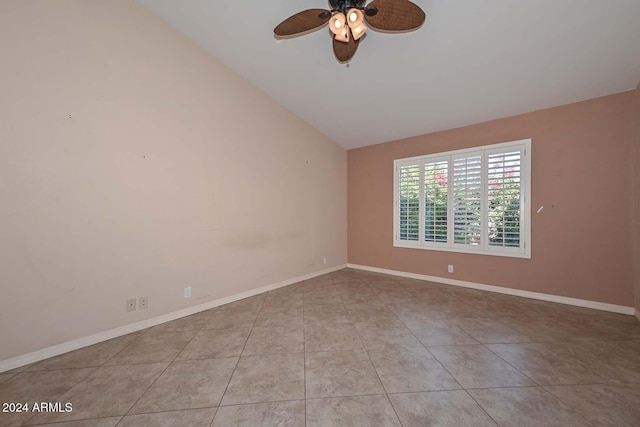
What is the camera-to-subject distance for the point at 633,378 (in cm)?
172

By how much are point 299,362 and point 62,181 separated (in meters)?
2.52

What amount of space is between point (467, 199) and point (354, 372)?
314 centimetres

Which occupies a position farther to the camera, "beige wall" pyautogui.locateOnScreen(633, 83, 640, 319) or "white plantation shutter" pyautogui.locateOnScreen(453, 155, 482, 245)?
"white plantation shutter" pyautogui.locateOnScreen(453, 155, 482, 245)

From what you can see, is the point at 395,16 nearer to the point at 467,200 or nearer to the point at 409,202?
the point at 467,200

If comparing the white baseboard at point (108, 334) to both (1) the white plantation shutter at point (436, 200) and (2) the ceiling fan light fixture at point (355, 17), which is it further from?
(2) the ceiling fan light fixture at point (355, 17)

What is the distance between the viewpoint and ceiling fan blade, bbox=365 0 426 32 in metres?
1.74

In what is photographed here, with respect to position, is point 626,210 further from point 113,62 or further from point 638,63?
point 113,62

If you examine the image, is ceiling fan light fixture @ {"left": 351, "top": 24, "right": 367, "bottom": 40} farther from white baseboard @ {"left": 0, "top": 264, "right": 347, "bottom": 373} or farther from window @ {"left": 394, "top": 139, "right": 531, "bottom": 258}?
white baseboard @ {"left": 0, "top": 264, "right": 347, "bottom": 373}

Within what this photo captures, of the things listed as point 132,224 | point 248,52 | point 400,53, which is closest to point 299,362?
point 132,224

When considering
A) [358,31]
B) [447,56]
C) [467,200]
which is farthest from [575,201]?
[358,31]

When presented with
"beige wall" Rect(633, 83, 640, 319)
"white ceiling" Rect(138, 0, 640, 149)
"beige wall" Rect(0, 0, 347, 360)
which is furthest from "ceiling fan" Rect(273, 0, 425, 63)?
"beige wall" Rect(633, 83, 640, 319)

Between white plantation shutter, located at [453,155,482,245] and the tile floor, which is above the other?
white plantation shutter, located at [453,155,482,245]

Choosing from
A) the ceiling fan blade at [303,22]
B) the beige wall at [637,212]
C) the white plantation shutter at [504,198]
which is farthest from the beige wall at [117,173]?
the beige wall at [637,212]

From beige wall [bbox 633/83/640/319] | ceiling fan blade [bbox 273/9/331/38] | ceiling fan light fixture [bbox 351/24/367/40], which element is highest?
ceiling fan blade [bbox 273/9/331/38]
